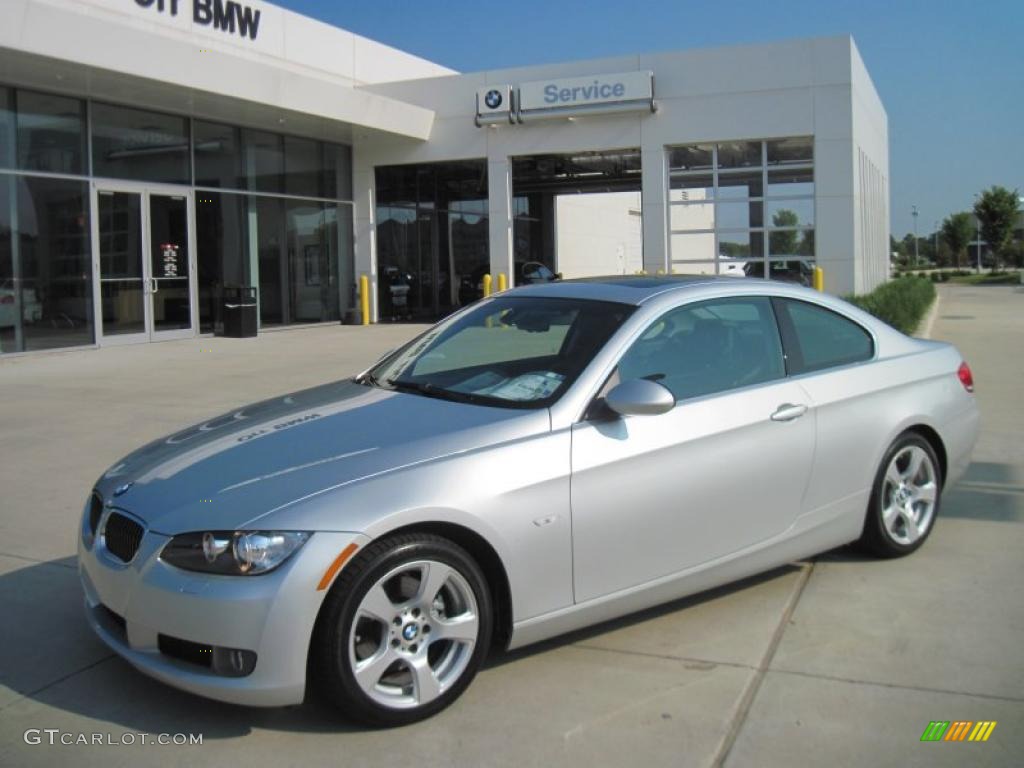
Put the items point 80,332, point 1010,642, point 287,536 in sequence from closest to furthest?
point 287,536, point 1010,642, point 80,332

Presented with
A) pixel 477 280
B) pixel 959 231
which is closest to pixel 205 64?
pixel 477 280

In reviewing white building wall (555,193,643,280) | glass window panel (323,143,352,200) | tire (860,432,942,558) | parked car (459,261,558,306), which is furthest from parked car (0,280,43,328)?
white building wall (555,193,643,280)

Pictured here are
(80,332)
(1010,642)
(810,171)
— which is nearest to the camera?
(1010,642)

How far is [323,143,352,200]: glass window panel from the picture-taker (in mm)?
23547

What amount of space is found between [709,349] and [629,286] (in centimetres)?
48

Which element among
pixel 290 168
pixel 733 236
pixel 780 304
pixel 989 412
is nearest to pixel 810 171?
pixel 733 236

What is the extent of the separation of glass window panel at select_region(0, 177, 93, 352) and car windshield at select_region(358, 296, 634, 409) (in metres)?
12.5

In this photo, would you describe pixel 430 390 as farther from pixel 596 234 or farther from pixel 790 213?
pixel 596 234

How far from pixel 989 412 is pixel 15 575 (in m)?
8.38

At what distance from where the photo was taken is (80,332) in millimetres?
16797

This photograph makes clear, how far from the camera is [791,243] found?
71.4ft

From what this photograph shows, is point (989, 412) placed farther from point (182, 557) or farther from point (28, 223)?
point (28, 223)

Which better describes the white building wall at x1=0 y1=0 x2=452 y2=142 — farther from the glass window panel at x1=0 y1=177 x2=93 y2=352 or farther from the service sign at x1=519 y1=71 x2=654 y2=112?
the service sign at x1=519 y1=71 x2=654 y2=112

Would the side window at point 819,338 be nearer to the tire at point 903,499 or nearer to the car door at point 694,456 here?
the car door at point 694,456
